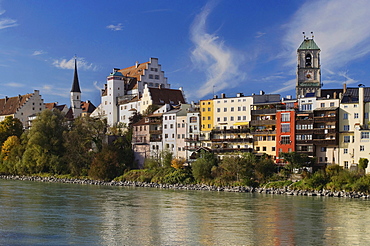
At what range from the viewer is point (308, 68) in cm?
9169

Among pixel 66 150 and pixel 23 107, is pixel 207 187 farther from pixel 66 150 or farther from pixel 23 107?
pixel 23 107

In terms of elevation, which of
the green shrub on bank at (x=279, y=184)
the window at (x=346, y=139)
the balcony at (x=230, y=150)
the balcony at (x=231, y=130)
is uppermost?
the balcony at (x=231, y=130)

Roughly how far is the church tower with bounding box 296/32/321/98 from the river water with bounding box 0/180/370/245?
44.8 meters

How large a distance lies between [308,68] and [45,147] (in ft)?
148

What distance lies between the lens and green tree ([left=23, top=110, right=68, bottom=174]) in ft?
248

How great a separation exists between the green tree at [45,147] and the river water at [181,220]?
83.4 ft

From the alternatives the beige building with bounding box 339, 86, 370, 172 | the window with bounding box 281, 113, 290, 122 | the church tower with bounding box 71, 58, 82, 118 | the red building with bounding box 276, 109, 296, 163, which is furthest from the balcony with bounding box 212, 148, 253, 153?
the church tower with bounding box 71, 58, 82, 118

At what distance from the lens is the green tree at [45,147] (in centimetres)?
7550

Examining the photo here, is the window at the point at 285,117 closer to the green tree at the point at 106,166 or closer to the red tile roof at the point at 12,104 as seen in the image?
the green tree at the point at 106,166

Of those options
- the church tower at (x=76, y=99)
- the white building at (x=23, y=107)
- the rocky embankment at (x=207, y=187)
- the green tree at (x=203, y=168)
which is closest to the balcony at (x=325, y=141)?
the rocky embankment at (x=207, y=187)

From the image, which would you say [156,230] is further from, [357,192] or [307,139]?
[307,139]

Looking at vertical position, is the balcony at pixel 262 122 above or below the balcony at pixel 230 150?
above

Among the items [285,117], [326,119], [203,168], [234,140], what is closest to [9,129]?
[203,168]

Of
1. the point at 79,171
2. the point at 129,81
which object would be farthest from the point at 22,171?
the point at 129,81
